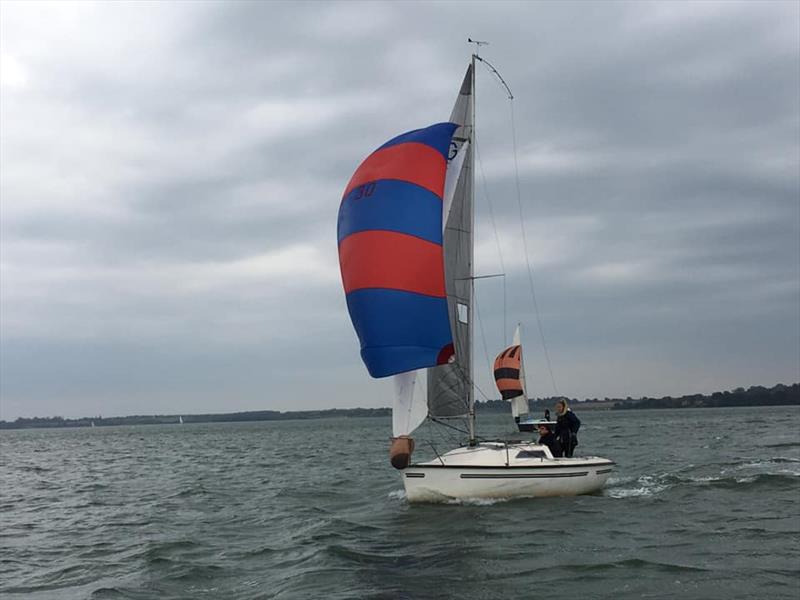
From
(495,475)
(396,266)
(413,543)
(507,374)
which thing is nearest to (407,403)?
(495,475)

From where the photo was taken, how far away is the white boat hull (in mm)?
15445

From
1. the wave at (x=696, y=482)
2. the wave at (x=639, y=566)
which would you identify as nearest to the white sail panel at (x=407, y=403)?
the wave at (x=696, y=482)

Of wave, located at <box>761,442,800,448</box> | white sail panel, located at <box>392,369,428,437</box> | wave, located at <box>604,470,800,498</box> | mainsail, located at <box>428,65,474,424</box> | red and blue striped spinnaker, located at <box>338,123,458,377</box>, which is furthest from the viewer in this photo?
wave, located at <box>761,442,800,448</box>

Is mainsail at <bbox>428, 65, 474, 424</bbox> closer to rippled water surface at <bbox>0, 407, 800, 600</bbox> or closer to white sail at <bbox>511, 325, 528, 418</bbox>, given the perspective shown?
rippled water surface at <bbox>0, 407, 800, 600</bbox>

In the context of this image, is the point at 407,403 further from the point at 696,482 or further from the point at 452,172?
the point at 696,482

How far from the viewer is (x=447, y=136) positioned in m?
16.8

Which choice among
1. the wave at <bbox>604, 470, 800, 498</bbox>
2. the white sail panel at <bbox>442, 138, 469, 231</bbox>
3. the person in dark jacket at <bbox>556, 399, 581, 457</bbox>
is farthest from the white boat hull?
the white sail panel at <bbox>442, 138, 469, 231</bbox>

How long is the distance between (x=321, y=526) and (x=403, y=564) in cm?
461

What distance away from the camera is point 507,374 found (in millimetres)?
36844

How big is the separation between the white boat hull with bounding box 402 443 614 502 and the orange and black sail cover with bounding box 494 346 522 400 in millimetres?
20214

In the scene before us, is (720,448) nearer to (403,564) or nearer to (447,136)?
(447,136)

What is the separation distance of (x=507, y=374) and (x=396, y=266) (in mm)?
22841

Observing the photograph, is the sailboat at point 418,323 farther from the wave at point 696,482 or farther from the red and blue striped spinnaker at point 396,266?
the wave at point 696,482

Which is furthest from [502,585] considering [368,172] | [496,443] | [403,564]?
[368,172]
